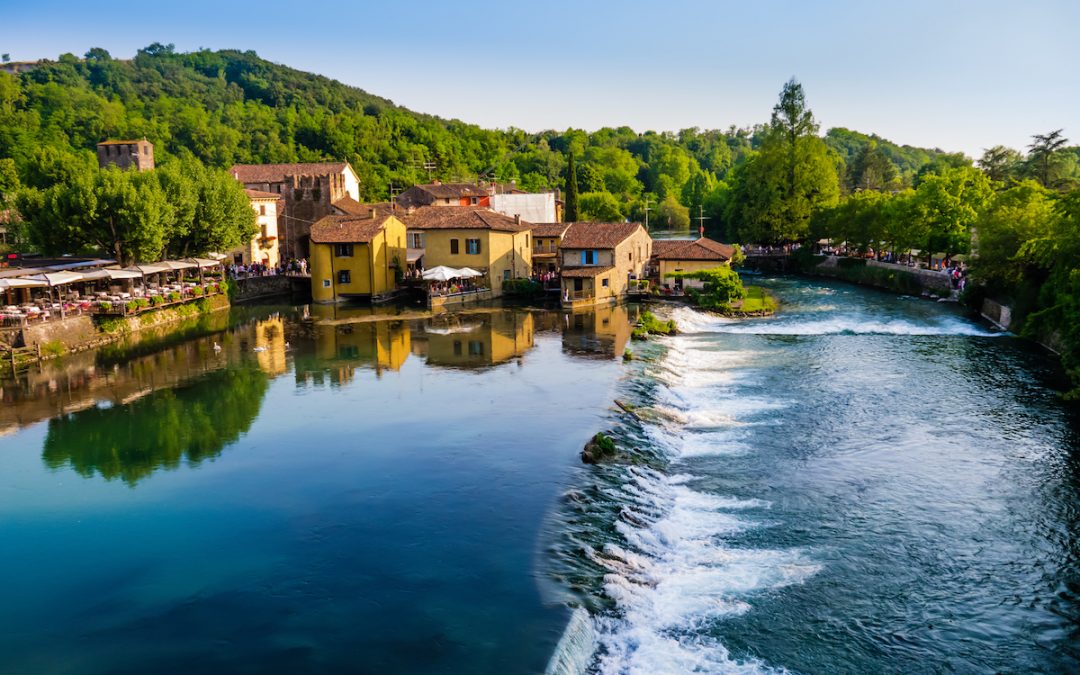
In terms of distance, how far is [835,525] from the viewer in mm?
18359

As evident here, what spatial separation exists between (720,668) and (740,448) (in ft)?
36.3

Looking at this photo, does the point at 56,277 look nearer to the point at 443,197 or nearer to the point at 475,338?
the point at 475,338

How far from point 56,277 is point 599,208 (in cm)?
8239

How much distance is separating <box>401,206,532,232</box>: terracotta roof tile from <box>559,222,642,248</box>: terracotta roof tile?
4.50 meters

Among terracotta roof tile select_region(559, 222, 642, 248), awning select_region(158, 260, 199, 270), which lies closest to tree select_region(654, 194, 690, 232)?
terracotta roof tile select_region(559, 222, 642, 248)

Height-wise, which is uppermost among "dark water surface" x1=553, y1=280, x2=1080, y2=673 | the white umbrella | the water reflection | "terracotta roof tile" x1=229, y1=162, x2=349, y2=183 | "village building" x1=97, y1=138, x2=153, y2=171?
"village building" x1=97, y1=138, x2=153, y2=171

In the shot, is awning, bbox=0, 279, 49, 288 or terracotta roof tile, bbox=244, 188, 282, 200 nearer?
awning, bbox=0, 279, 49, 288

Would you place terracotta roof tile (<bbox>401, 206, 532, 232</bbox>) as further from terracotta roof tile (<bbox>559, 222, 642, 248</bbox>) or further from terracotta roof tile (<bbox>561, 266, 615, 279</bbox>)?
terracotta roof tile (<bbox>561, 266, 615, 279</bbox>)

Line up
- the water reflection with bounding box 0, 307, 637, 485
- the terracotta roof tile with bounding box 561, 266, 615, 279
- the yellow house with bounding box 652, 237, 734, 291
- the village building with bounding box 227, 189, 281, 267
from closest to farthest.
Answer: the water reflection with bounding box 0, 307, 637, 485 < the terracotta roof tile with bounding box 561, 266, 615, 279 < the yellow house with bounding box 652, 237, 734, 291 < the village building with bounding box 227, 189, 281, 267

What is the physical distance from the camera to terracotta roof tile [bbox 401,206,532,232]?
55.7 metres

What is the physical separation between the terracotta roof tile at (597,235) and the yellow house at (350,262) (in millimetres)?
12903

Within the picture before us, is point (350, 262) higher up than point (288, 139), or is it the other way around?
point (288, 139)

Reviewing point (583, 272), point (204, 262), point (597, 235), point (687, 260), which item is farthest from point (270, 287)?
point (687, 260)

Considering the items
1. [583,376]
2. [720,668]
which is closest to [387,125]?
[583,376]
